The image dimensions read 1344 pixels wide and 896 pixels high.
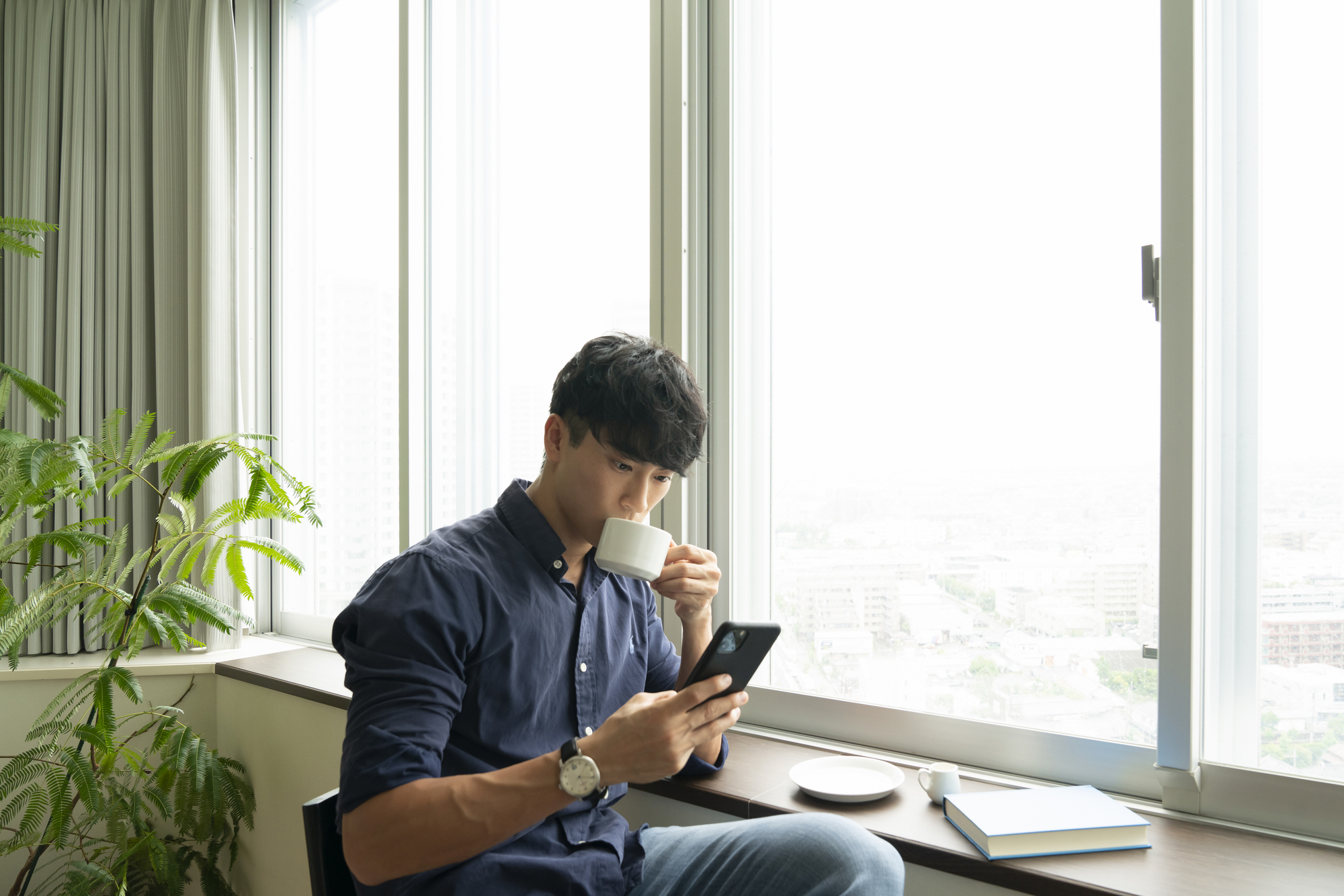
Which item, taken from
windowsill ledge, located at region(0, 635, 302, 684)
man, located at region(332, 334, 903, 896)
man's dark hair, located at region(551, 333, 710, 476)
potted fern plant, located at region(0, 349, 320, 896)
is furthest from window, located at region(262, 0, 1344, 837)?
windowsill ledge, located at region(0, 635, 302, 684)

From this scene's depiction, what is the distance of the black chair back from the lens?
43.0 inches

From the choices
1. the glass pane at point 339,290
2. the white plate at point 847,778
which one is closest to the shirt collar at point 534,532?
the white plate at point 847,778

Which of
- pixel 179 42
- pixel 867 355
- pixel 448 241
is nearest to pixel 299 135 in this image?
pixel 179 42

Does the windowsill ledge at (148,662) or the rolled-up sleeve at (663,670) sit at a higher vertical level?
the rolled-up sleeve at (663,670)

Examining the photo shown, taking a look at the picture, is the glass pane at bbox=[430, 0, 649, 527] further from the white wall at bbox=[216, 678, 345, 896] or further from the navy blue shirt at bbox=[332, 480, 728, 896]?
the navy blue shirt at bbox=[332, 480, 728, 896]

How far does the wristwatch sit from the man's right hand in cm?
1

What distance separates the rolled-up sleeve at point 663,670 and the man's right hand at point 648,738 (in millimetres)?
393

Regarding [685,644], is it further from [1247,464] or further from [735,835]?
[1247,464]

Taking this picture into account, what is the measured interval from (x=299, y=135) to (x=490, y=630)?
96.4 inches

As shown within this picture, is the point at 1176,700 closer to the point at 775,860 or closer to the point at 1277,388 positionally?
the point at 1277,388

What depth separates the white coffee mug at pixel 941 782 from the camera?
1.27 meters

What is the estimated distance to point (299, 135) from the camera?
9.43 ft

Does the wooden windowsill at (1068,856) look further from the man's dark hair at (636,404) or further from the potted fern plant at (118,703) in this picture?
the potted fern plant at (118,703)

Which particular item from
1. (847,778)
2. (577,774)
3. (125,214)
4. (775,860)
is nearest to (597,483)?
(577,774)
